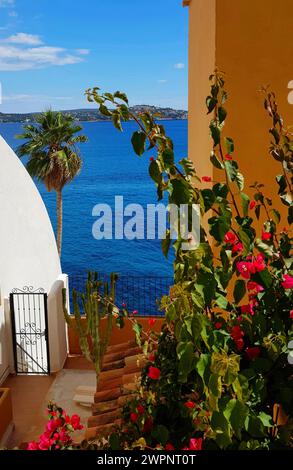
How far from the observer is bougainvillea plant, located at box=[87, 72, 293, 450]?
2.16m

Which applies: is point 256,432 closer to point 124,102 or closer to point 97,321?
point 124,102

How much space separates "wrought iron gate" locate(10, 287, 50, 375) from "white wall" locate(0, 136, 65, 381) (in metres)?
0.24

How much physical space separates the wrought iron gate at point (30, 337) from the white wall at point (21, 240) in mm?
239

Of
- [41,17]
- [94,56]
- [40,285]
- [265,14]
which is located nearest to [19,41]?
[41,17]

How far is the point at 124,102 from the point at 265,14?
3328 millimetres

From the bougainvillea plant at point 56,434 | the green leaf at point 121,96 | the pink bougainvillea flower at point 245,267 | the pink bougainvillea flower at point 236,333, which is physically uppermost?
the green leaf at point 121,96

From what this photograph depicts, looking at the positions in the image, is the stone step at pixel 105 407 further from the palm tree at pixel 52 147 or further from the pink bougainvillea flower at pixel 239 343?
the palm tree at pixel 52 147

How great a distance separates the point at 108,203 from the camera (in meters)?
81.9

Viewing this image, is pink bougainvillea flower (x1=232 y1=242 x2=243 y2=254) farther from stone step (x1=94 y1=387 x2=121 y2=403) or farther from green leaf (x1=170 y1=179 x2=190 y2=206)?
stone step (x1=94 y1=387 x2=121 y2=403)

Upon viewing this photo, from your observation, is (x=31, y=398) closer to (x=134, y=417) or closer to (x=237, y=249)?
(x=134, y=417)

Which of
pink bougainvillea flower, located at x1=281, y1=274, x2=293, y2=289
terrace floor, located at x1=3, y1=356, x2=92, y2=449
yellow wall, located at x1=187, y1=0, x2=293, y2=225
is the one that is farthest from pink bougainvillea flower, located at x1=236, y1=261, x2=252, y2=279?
terrace floor, located at x1=3, y1=356, x2=92, y2=449

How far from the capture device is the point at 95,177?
299 ft

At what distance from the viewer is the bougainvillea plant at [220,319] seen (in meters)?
2.16

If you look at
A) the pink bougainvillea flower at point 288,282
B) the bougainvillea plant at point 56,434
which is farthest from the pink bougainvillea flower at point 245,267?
the bougainvillea plant at point 56,434
